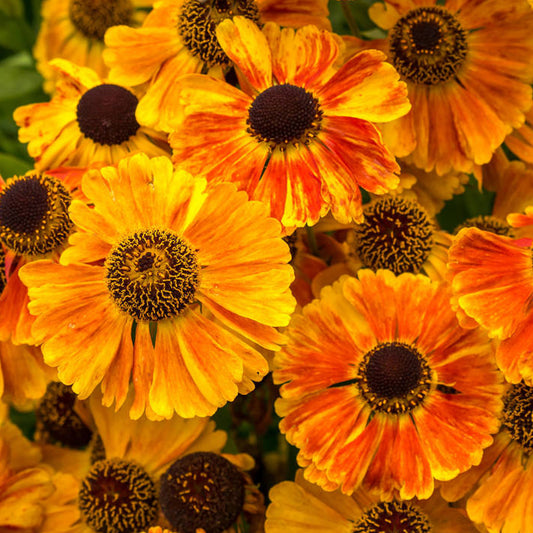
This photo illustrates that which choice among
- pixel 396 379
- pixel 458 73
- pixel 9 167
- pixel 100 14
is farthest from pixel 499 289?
pixel 100 14

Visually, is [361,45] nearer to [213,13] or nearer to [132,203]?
[213,13]

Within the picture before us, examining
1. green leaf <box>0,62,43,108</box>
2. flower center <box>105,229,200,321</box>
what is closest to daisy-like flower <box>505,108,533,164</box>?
flower center <box>105,229,200,321</box>

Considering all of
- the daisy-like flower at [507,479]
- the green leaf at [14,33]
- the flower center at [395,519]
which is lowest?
the flower center at [395,519]

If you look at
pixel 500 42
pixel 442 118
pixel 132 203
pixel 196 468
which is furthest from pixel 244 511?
pixel 500 42

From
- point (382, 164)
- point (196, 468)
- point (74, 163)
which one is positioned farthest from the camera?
point (74, 163)

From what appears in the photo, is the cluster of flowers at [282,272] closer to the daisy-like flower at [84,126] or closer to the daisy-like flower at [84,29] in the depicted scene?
the daisy-like flower at [84,126]

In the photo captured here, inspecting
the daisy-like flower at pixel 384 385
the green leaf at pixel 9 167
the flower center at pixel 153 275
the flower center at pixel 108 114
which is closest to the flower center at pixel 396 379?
the daisy-like flower at pixel 384 385

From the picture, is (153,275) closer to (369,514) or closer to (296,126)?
(296,126)
